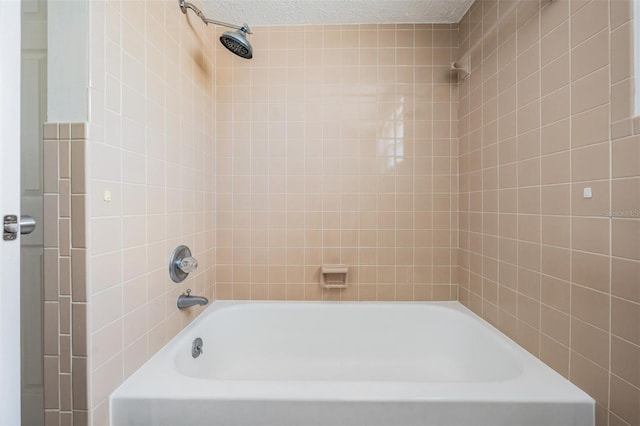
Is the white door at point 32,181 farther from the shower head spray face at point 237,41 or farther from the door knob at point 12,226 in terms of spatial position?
the shower head spray face at point 237,41

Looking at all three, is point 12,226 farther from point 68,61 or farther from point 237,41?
point 237,41

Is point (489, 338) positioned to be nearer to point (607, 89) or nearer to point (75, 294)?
point (607, 89)

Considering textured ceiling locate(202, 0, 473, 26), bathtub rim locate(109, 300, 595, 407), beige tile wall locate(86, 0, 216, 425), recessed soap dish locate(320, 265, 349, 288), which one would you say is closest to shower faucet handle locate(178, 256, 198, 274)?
beige tile wall locate(86, 0, 216, 425)

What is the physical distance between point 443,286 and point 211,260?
4.83 ft

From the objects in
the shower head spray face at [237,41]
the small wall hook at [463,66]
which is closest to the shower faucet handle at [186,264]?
the shower head spray face at [237,41]

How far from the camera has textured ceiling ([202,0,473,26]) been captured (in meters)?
1.62

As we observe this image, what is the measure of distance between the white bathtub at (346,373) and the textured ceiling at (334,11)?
1.74m

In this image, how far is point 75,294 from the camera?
825mm

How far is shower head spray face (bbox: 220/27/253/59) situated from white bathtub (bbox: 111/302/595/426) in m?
1.41

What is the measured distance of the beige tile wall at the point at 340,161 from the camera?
1814 mm

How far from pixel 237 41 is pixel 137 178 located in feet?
2.64

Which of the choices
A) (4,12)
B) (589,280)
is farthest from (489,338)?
(4,12)

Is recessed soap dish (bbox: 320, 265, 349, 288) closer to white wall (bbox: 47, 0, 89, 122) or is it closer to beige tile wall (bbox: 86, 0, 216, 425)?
beige tile wall (bbox: 86, 0, 216, 425)

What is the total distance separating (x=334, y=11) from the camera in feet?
5.55
